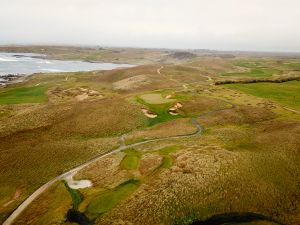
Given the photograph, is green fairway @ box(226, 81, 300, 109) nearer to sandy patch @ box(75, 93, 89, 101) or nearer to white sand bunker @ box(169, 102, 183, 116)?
white sand bunker @ box(169, 102, 183, 116)

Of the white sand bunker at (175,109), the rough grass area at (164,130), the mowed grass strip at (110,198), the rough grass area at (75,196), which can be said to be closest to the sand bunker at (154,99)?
the white sand bunker at (175,109)

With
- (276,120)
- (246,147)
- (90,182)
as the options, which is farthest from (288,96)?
(90,182)

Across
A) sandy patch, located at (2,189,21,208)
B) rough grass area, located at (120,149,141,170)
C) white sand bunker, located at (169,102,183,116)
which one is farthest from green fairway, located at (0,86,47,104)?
sandy patch, located at (2,189,21,208)

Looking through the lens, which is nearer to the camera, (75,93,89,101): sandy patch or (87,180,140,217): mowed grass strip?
(87,180,140,217): mowed grass strip

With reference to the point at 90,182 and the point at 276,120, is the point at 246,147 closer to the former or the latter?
the point at 276,120

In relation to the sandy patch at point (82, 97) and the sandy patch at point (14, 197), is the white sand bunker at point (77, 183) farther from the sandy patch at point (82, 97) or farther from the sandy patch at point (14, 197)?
the sandy patch at point (82, 97)

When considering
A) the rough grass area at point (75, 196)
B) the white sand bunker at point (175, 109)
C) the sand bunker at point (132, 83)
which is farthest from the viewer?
the sand bunker at point (132, 83)

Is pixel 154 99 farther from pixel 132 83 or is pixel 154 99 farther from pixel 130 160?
pixel 130 160
